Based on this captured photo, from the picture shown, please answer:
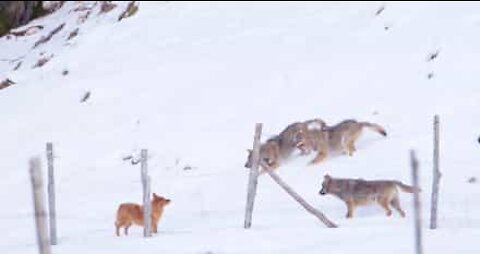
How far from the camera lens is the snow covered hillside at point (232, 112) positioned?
39.3 ft

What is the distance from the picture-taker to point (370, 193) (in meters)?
12.3

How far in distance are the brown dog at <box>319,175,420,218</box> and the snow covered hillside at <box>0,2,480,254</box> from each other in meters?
0.22

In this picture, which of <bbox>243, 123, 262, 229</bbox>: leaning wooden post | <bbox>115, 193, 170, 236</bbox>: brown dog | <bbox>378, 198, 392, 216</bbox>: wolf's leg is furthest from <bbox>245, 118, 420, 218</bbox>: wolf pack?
<bbox>115, 193, 170, 236</bbox>: brown dog

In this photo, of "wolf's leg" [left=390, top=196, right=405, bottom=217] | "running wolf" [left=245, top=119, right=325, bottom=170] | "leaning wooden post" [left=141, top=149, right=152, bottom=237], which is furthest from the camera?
"running wolf" [left=245, top=119, right=325, bottom=170]

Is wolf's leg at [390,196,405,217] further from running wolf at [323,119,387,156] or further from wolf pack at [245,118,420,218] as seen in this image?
running wolf at [323,119,387,156]

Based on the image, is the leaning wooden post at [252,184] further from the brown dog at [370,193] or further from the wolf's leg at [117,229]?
the wolf's leg at [117,229]

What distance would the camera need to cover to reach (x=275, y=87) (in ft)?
59.9

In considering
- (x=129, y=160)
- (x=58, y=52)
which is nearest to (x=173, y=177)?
(x=129, y=160)

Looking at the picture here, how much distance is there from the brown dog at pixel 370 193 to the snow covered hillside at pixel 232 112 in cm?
22

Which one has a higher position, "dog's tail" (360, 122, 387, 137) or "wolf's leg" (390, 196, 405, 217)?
"dog's tail" (360, 122, 387, 137)

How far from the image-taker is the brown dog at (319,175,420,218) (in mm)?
12242

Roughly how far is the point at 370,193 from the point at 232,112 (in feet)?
18.3

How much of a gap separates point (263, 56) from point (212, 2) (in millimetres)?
4685

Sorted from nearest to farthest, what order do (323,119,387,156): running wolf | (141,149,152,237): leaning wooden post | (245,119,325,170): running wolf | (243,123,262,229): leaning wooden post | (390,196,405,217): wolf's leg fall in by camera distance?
(141,149,152,237): leaning wooden post
(243,123,262,229): leaning wooden post
(390,196,405,217): wolf's leg
(323,119,387,156): running wolf
(245,119,325,170): running wolf
